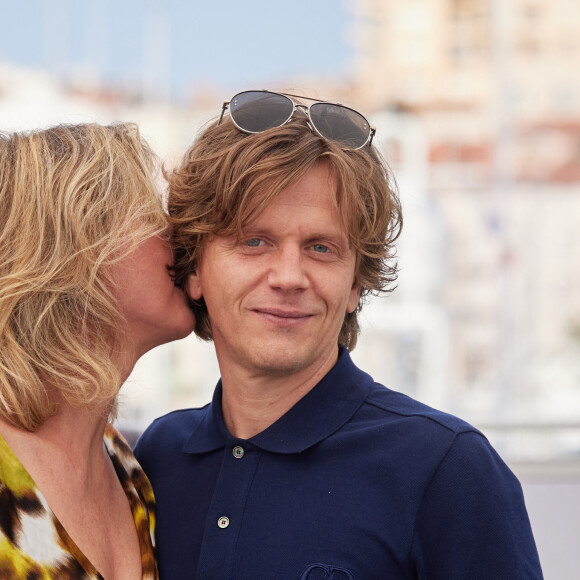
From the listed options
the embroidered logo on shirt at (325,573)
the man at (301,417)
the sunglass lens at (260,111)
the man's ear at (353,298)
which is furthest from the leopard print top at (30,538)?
the sunglass lens at (260,111)

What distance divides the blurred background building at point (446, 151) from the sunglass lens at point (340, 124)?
1.01 ft

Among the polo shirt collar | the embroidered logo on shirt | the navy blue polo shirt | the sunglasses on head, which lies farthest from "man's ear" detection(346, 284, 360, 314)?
the embroidered logo on shirt

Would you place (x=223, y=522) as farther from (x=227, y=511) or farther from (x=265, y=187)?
(x=265, y=187)

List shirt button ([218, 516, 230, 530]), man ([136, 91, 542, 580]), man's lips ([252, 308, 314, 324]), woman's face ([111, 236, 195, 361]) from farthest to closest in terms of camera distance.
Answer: woman's face ([111, 236, 195, 361])
man's lips ([252, 308, 314, 324])
shirt button ([218, 516, 230, 530])
man ([136, 91, 542, 580])

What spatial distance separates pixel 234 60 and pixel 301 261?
21.3 m

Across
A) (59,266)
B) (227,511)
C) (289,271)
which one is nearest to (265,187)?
(289,271)

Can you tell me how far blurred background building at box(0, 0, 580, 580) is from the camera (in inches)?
477

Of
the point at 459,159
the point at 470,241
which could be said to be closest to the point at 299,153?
the point at 470,241

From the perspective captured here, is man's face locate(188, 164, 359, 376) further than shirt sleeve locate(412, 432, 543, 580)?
Yes

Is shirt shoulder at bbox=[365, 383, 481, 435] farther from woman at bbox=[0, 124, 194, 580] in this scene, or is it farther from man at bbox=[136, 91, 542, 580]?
woman at bbox=[0, 124, 194, 580]

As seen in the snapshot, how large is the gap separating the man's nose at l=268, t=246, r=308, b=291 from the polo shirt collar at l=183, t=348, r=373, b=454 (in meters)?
0.26

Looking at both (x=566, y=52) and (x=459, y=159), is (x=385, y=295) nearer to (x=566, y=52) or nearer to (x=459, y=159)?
(x=459, y=159)

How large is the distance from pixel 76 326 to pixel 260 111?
2.29 feet

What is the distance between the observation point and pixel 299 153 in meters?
2.18
